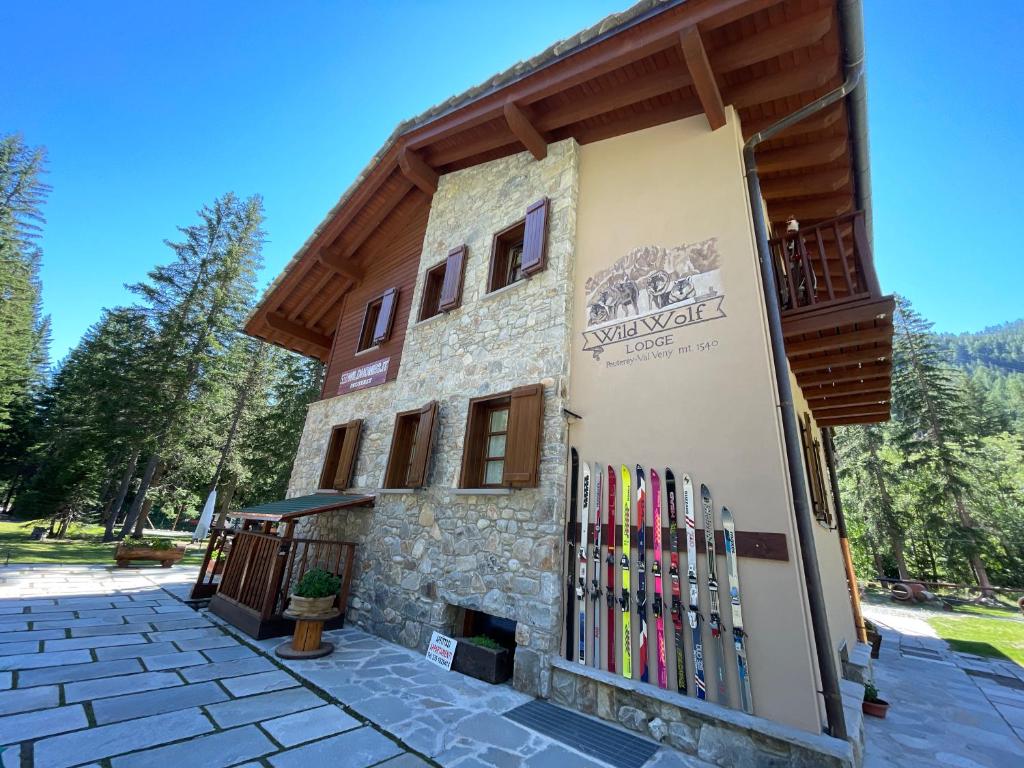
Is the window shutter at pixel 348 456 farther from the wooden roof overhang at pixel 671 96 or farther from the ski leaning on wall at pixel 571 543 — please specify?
the wooden roof overhang at pixel 671 96

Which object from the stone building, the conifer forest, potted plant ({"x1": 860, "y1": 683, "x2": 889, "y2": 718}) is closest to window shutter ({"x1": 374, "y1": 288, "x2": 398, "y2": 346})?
the stone building

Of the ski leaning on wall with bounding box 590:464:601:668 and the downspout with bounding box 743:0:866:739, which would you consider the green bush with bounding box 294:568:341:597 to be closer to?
the ski leaning on wall with bounding box 590:464:601:668

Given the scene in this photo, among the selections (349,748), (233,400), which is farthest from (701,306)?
(233,400)

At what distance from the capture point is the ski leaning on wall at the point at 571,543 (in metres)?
4.40

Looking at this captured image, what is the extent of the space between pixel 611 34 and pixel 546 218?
7.49ft

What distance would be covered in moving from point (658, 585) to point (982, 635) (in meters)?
13.0

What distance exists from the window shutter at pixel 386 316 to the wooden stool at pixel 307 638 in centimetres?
511

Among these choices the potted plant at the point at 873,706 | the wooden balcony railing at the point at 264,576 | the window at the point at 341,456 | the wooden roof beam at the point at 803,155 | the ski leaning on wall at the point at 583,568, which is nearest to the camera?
the ski leaning on wall at the point at 583,568

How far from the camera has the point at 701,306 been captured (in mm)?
4668

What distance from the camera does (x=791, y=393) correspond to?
13.3ft

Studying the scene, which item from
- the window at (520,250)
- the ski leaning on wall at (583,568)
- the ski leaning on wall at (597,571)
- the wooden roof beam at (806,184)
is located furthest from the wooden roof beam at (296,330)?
the wooden roof beam at (806,184)

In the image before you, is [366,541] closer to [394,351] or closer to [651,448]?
[394,351]

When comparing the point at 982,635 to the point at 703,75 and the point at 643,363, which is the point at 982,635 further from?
the point at 703,75

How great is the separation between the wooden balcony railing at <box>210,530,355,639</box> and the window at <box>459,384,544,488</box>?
2.57 meters
